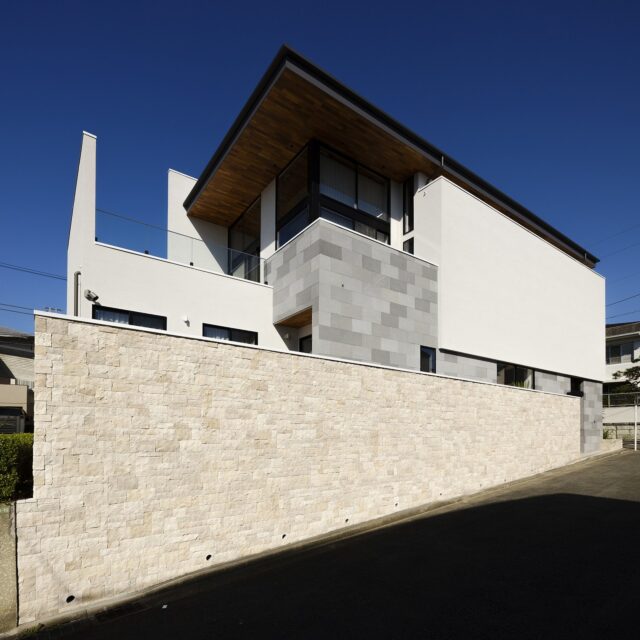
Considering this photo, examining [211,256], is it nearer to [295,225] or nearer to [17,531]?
[295,225]

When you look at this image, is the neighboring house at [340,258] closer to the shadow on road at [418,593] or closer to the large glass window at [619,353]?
the shadow on road at [418,593]

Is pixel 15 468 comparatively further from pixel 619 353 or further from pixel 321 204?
pixel 619 353

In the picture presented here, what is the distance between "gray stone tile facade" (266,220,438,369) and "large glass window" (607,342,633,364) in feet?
86.6

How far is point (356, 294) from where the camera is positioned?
11406mm

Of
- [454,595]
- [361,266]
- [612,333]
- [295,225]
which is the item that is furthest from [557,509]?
[612,333]

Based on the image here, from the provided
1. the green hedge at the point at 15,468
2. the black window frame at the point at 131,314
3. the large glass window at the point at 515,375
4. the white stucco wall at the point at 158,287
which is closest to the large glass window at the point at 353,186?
the white stucco wall at the point at 158,287

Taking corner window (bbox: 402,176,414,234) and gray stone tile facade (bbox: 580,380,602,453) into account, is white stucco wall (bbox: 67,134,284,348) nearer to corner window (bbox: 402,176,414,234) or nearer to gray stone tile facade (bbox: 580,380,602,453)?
corner window (bbox: 402,176,414,234)

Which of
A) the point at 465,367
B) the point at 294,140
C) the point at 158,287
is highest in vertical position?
the point at 294,140

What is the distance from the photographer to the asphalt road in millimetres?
4621

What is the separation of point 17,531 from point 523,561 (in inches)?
271

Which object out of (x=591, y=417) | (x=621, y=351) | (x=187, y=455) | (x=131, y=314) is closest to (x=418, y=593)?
(x=187, y=455)

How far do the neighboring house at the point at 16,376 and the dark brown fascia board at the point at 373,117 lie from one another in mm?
9039

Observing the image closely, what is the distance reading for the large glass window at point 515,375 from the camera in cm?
1416

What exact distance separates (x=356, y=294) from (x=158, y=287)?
5.26 metres
